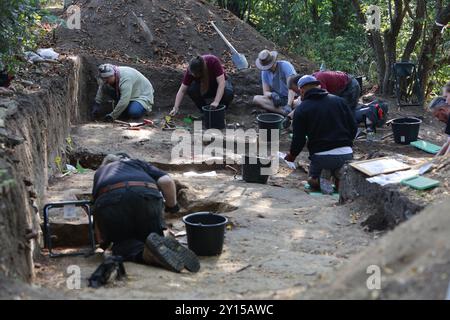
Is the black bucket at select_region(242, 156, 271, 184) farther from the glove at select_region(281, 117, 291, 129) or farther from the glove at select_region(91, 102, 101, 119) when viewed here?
the glove at select_region(91, 102, 101, 119)

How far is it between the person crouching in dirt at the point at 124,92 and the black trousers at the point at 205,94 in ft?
2.61

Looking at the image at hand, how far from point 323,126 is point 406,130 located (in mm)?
3025

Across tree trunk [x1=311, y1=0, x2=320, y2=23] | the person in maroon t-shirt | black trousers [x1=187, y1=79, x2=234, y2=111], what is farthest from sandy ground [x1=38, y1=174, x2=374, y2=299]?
tree trunk [x1=311, y1=0, x2=320, y2=23]

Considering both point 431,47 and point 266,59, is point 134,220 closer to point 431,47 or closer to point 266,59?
point 266,59

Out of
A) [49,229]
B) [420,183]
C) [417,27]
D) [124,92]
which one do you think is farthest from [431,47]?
[49,229]

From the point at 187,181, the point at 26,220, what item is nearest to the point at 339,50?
the point at 187,181

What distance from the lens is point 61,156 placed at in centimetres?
965

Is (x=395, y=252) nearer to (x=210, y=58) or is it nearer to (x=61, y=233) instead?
(x=61, y=233)

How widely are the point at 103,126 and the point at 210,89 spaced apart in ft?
6.27

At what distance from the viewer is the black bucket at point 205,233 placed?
643 cm

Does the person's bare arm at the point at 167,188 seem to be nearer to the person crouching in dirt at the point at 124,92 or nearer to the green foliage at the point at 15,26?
the green foliage at the point at 15,26

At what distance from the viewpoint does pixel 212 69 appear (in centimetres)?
1188

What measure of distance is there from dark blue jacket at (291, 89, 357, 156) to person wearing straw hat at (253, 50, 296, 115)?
2.92 meters

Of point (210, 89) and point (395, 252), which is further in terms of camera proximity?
point (210, 89)
